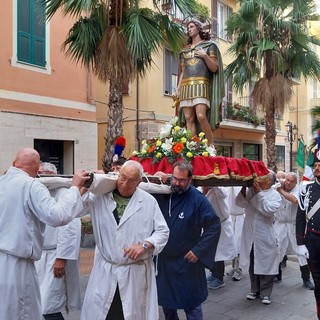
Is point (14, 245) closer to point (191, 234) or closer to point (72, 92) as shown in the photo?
point (191, 234)

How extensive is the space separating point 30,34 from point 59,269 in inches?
410

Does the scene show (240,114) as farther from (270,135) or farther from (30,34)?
(30,34)

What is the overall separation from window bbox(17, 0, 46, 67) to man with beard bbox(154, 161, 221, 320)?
9832 mm

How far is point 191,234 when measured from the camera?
4.30 meters

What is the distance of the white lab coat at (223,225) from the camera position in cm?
653

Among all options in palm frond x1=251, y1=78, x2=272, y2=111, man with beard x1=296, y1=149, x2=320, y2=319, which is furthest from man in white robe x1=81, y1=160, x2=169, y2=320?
palm frond x1=251, y1=78, x2=272, y2=111

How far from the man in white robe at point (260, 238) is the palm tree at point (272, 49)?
9.87m

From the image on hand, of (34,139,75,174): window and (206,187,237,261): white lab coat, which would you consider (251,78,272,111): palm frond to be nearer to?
(34,139,75,174): window

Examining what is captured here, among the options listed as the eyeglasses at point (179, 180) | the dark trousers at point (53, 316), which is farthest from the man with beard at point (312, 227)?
the dark trousers at point (53, 316)

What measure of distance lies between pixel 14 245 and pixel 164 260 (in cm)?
160

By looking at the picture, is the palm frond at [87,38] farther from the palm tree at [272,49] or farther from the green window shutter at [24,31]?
the palm tree at [272,49]

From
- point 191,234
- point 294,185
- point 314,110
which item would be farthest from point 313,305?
point 314,110

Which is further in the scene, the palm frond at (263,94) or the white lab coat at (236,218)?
the palm frond at (263,94)

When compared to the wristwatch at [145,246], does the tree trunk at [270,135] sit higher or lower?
higher
